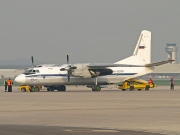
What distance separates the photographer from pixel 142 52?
72.9 metres

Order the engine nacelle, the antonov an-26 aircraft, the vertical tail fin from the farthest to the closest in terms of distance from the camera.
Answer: the vertical tail fin
the engine nacelle
the antonov an-26 aircraft

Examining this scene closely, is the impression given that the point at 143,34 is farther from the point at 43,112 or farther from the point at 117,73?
the point at 43,112

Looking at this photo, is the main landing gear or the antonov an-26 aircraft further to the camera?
the main landing gear

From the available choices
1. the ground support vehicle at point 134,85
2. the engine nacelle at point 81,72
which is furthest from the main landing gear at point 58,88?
the ground support vehicle at point 134,85

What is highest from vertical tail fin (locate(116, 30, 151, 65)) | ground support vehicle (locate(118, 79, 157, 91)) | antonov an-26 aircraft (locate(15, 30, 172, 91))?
vertical tail fin (locate(116, 30, 151, 65))

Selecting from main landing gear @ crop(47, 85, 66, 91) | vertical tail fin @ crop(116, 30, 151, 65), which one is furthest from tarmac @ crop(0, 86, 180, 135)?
vertical tail fin @ crop(116, 30, 151, 65)

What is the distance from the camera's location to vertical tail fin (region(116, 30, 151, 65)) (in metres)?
72.1

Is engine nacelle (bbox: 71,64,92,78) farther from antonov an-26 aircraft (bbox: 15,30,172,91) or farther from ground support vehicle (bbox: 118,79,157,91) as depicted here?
ground support vehicle (bbox: 118,79,157,91)

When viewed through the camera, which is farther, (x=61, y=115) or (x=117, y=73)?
(x=117, y=73)

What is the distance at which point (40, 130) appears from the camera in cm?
2136

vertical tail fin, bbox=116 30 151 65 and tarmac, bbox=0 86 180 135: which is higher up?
vertical tail fin, bbox=116 30 151 65

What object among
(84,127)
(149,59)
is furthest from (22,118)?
(149,59)

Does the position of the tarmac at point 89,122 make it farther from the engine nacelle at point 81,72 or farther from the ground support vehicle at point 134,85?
the ground support vehicle at point 134,85

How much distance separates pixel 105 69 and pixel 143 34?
8419 millimetres
